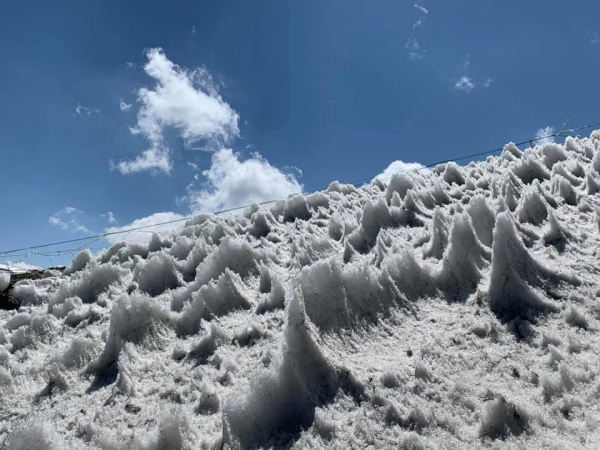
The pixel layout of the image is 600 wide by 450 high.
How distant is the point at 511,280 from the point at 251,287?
3.82m

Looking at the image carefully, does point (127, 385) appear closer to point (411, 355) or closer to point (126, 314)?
point (126, 314)

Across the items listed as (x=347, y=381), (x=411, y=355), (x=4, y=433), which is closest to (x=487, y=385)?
(x=411, y=355)

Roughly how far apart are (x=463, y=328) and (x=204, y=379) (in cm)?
304

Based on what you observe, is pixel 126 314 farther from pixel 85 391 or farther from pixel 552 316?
pixel 552 316

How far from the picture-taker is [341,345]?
4633mm

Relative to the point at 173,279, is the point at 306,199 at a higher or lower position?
higher

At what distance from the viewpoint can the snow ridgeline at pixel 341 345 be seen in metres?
3.67

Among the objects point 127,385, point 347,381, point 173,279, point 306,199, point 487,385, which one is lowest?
point 487,385

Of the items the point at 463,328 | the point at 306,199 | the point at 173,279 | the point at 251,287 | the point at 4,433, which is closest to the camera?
the point at 4,433

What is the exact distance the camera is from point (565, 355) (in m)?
3.99

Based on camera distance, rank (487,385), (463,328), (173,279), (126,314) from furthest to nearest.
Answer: (173,279) → (126,314) → (463,328) → (487,385)

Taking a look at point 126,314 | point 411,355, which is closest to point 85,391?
point 126,314

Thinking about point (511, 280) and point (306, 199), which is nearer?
point (511, 280)

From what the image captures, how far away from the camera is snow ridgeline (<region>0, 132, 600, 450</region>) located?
12.0 ft
